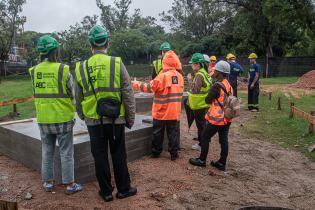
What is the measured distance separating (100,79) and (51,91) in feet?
2.46

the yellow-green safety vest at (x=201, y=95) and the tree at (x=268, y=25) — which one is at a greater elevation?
the tree at (x=268, y=25)

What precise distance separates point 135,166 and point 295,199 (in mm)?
2427

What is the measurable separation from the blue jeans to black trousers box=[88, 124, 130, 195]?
0.43m

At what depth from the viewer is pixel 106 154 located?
14.4 feet

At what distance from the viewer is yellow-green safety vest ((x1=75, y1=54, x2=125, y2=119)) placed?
4.13 meters

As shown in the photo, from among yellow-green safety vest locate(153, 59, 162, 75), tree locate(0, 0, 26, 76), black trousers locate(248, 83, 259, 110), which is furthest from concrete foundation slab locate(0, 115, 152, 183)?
tree locate(0, 0, 26, 76)

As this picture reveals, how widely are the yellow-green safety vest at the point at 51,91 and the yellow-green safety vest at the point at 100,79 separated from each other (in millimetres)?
375

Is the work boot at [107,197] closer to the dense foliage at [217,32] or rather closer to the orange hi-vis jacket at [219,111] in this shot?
the orange hi-vis jacket at [219,111]

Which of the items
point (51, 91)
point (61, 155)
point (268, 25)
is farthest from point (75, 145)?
point (268, 25)

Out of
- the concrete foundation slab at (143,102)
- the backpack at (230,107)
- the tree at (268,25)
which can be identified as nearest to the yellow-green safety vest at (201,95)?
the backpack at (230,107)

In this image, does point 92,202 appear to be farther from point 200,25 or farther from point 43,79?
point 200,25

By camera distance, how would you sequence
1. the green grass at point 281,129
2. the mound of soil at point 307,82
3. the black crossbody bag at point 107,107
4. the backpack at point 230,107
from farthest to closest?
→ the mound of soil at point 307,82 → the green grass at point 281,129 → the backpack at point 230,107 → the black crossbody bag at point 107,107

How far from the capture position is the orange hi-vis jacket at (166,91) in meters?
5.88

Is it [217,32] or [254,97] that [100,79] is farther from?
[217,32]
